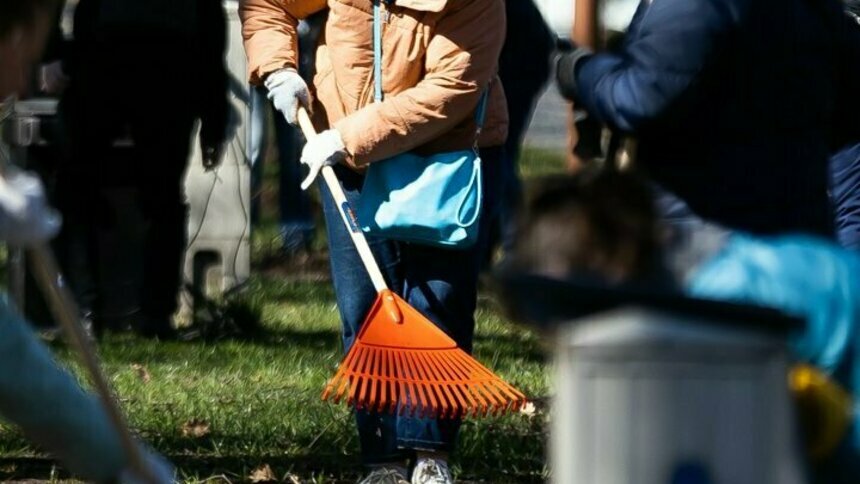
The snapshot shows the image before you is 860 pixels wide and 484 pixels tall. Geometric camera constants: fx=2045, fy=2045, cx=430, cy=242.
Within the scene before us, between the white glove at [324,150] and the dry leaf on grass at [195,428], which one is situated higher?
the white glove at [324,150]

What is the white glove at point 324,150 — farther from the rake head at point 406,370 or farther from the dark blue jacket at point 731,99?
the dark blue jacket at point 731,99

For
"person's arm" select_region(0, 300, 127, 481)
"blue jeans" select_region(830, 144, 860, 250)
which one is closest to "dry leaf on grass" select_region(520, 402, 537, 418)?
"blue jeans" select_region(830, 144, 860, 250)

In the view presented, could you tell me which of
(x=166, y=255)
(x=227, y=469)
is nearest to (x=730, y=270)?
(x=227, y=469)

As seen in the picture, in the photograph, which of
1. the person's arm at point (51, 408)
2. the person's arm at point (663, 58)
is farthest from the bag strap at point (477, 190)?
the person's arm at point (51, 408)

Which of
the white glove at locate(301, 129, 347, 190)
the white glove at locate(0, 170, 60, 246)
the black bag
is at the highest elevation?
the black bag

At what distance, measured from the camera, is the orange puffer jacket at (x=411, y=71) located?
525 cm

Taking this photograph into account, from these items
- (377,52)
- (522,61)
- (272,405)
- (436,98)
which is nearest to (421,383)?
(436,98)

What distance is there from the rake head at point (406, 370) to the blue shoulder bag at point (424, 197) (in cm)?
19

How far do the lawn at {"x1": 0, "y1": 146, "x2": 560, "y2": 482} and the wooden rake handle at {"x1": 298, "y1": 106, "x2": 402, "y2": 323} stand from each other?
26.2 inches

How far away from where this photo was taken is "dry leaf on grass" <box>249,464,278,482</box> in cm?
569

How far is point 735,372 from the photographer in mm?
2949

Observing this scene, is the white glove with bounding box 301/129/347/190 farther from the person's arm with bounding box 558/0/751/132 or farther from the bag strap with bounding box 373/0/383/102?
the person's arm with bounding box 558/0/751/132

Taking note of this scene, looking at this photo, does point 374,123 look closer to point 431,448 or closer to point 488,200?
point 488,200

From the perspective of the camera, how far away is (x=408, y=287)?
18.2ft
